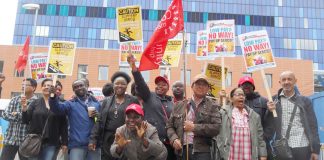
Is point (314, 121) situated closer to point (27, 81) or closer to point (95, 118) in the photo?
point (95, 118)

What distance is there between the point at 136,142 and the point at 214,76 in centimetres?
385

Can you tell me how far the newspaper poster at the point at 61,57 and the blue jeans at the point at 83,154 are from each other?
7.19ft

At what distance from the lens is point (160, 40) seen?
6.58m

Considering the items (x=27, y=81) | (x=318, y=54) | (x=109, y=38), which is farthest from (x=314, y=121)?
(x=318, y=54)

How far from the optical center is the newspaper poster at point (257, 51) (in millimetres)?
7820

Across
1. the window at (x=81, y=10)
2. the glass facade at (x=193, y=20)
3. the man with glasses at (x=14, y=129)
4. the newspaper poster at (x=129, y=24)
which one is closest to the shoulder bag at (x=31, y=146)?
the man with glasses at (x=14, y=129)

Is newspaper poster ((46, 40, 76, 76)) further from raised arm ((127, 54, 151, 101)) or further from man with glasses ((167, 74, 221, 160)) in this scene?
man with glasses ((167, 74, 221, 160))

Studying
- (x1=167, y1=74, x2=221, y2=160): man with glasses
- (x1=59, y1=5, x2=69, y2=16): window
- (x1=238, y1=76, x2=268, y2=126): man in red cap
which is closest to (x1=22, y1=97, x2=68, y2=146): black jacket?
(x1=167, y1=74, x2=221, y2=160): man with glasses

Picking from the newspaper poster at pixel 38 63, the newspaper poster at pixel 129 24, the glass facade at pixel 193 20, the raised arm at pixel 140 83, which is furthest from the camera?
the glass facade at pixel 193 20

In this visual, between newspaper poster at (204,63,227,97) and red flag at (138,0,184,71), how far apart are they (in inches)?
78.0

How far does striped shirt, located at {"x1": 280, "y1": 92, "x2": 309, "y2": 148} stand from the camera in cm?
604

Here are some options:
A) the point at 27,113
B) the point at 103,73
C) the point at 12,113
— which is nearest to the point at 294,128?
the point at 27,113

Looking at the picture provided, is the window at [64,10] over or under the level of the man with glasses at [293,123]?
over

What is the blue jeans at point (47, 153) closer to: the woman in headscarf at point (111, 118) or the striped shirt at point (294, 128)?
the woman in headscarf at point (111, 118)
